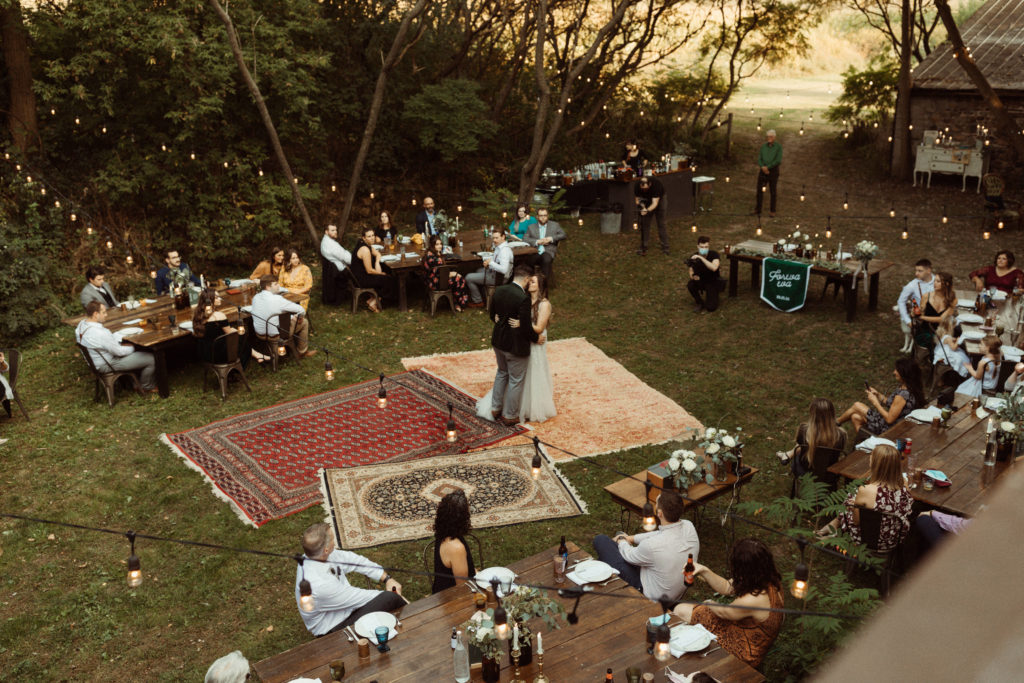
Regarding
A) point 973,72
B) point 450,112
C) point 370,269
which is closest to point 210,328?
point 370,269

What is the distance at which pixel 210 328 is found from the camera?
10.4 meters

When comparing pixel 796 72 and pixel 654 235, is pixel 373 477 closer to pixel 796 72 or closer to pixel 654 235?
pixel 654 235

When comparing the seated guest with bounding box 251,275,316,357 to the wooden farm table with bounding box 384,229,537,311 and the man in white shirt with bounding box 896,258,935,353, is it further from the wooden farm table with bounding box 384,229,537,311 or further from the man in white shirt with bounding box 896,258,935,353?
the man in white shirt with bounding box 896,258,935,353

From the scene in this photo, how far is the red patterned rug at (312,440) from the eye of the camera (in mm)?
8641

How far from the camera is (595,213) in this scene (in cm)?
1898

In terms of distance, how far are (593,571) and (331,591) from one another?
5.93 feet

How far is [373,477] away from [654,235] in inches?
402

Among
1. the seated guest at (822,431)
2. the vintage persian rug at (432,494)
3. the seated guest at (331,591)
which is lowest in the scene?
the vintage persian rug at (432,494)

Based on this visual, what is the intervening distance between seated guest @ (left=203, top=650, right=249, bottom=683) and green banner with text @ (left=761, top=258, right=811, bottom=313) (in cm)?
1021

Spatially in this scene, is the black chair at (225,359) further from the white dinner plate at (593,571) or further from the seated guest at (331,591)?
the white dinner plate at (593,571)

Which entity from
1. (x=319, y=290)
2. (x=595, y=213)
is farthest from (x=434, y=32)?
(x=319, y=290)

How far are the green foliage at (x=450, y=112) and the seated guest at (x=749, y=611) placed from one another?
46.4ft

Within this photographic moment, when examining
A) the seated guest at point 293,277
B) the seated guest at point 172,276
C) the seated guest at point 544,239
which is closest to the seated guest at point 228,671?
the seated guest at point 172,276

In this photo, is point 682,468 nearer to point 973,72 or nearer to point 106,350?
point 106,350
